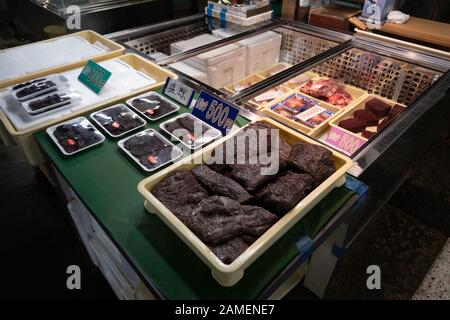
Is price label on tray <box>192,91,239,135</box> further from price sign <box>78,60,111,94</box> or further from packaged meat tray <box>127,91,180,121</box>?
price sign <box>78,60,111,94</box>

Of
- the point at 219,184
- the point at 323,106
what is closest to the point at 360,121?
the point at 323,106

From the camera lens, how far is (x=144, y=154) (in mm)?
1511

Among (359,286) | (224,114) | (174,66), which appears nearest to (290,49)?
(174,66)

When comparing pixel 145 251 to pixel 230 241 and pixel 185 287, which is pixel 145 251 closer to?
pixel 185 287

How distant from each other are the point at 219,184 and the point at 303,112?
1.24 metres

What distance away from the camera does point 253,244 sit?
101 cm

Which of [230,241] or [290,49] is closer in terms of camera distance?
[230,241]

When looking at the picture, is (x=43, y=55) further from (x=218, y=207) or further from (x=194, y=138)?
(x=218, y=207)

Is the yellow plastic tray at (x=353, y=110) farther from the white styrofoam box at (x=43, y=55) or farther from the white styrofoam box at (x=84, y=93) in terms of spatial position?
the white styrofoam box at (x=43, y=55)

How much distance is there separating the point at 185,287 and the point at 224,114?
2.96 feet

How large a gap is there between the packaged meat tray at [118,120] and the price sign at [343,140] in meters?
1.21

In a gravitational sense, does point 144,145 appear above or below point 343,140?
above

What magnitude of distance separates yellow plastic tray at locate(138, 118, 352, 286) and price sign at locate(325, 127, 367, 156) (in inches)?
24.8
